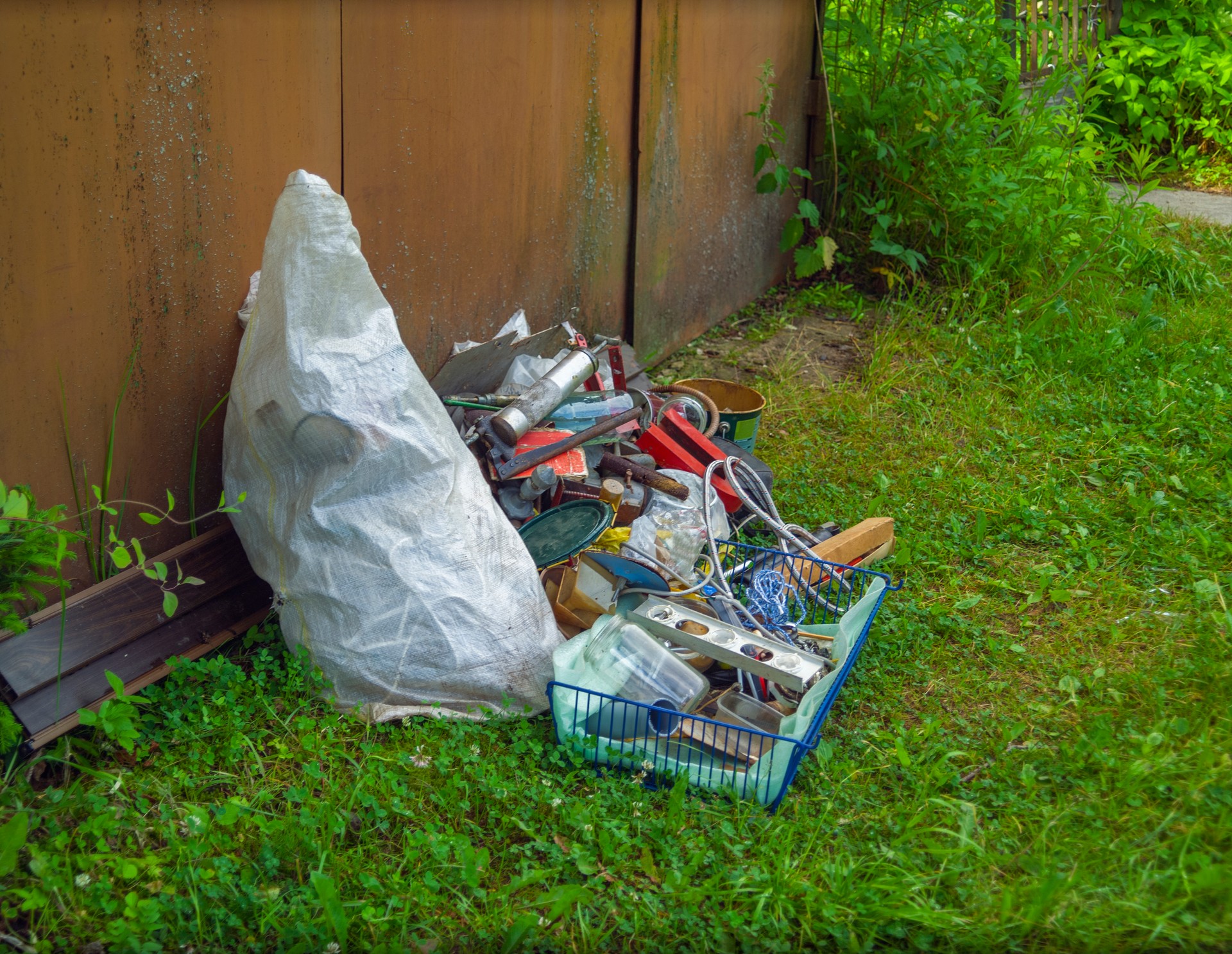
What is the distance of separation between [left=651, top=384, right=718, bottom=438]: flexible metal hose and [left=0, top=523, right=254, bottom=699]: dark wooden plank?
5.44ft

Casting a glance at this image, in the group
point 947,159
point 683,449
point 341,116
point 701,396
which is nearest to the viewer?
point 341,116

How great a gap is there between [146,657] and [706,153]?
3586 millimetres

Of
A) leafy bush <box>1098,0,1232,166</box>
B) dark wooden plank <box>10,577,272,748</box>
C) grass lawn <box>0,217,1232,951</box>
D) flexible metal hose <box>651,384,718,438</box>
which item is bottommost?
grass lawn <box>0,217,1232,951</box>

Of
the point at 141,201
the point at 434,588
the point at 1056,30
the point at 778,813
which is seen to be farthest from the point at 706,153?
the point at 778,813

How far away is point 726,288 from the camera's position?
541 cm

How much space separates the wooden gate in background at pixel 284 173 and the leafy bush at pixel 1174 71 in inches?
210

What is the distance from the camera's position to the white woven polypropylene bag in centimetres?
233

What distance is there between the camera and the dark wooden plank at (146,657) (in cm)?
214

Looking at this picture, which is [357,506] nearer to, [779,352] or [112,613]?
[112,613]

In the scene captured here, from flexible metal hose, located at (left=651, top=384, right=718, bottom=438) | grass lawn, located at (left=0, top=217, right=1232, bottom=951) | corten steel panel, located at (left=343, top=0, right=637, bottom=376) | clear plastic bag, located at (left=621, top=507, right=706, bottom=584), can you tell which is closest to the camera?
grass lawn, located at (left=0, top=217, right=1232, bottom=951)

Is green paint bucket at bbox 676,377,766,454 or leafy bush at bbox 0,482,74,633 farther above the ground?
leafy bush at bbox 0,482,74,633

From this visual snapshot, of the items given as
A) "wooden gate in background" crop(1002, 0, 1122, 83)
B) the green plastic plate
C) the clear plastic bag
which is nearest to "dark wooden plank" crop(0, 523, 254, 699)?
the green plastic plate

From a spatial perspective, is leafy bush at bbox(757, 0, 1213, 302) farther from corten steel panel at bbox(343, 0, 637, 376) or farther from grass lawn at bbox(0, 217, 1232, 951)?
grass lawn at bbox(0, 217, 1232, 951)

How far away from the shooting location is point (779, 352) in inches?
200
